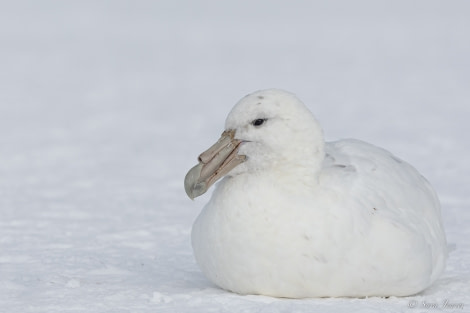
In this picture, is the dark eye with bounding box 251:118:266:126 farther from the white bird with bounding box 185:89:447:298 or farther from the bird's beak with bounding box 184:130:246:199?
the bird's beak with bounding box 184:130:246:199

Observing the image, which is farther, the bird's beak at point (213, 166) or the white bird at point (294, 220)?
the bird's beak at point (213, 166)

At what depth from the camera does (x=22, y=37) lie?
22.6 metres

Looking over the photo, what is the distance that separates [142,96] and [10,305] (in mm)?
10674

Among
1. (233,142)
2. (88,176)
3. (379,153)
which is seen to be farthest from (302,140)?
(88,176)

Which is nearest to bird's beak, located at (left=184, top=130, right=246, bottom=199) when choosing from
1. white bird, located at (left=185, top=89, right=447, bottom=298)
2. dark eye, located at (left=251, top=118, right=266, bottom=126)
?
white bird, located at (left=185, top=89, right=447, bottom=298)

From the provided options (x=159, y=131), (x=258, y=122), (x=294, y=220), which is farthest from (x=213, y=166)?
(x=159, y=131)

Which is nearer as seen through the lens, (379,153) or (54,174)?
(379,153)

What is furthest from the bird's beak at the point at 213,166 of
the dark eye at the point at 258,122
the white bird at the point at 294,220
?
the dark eye at the point at 258,122

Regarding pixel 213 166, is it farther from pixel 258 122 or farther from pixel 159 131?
pixel 159 131

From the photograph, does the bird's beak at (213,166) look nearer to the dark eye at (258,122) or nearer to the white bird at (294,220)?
the white bird at (294,220)

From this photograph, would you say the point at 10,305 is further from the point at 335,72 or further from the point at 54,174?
the point at 335,72

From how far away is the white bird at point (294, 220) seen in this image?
538 cm

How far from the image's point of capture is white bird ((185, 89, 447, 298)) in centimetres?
538

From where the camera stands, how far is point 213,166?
561cm
